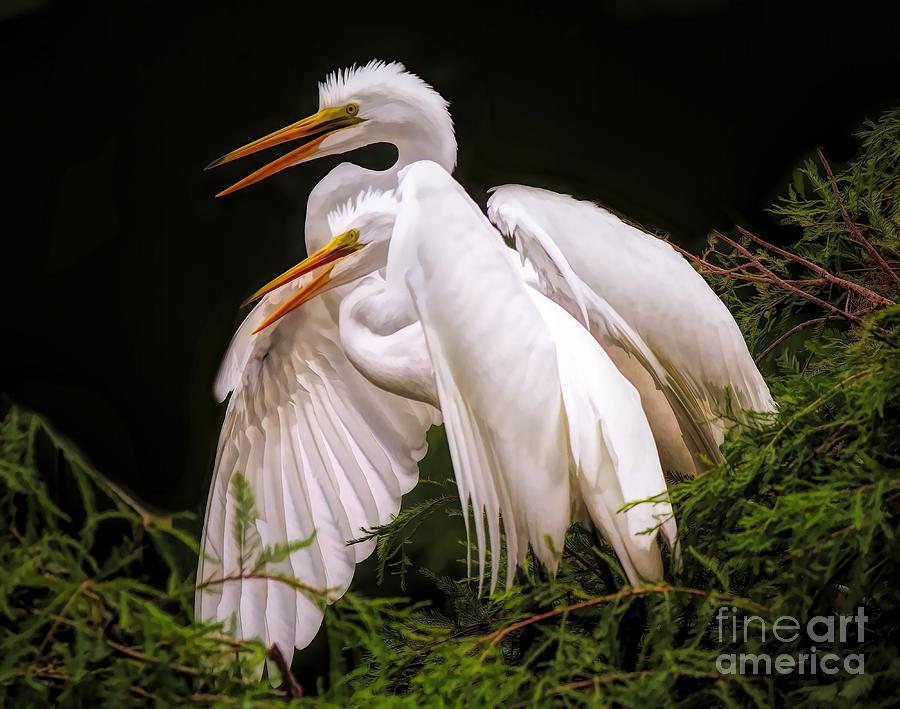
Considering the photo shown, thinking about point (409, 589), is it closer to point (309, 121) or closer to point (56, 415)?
point (56, 415)

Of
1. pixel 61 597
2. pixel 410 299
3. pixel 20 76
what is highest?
pixel 20 76

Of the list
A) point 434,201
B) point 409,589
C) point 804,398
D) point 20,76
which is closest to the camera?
point 804,398

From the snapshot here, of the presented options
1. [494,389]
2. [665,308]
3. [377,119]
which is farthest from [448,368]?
[377,119]

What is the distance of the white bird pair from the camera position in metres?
0.91

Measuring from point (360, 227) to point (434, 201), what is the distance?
115mm

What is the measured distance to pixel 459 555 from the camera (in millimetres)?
1518

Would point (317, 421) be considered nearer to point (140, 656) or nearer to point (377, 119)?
point (377, 119)

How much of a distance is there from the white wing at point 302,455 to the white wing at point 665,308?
30 centimetres

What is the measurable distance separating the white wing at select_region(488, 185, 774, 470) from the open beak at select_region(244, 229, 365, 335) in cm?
16

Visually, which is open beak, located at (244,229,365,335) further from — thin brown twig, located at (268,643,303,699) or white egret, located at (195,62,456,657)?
thin brown twig, located at (268,643,303,699)

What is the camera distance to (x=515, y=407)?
910mm

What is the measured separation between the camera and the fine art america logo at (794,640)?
0.65 meters

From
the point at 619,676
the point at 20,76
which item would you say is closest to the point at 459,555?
the point at 619,676

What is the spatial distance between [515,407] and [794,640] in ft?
1.08
